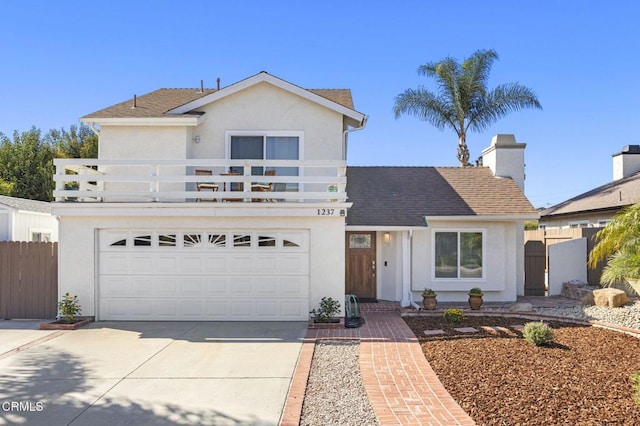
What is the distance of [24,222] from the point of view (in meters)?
17.9

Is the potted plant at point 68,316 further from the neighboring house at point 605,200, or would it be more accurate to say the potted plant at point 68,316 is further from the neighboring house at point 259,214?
the neighboring house at point 605,200

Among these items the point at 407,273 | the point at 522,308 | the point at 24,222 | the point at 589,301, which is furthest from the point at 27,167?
the point at 589,301

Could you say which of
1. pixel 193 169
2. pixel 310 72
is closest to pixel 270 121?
pixel 193 169

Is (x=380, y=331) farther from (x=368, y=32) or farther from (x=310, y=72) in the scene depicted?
(x=310, y=72)

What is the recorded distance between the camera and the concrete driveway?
564 centimetres

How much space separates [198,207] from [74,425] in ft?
21.3

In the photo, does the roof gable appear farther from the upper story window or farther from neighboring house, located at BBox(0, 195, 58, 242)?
the upper story window

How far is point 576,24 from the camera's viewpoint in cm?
1485

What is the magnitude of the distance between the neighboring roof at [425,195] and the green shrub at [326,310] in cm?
335

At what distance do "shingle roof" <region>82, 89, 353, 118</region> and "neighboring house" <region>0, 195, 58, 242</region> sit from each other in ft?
18.1

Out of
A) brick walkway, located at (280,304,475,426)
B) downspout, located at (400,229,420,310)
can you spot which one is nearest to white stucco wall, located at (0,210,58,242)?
downspout, located at (400,229,420,310)

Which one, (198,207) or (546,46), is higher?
(546,46)

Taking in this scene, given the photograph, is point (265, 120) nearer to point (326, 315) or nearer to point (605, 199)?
point (326, 315)

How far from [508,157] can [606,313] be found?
7040 millimetres
